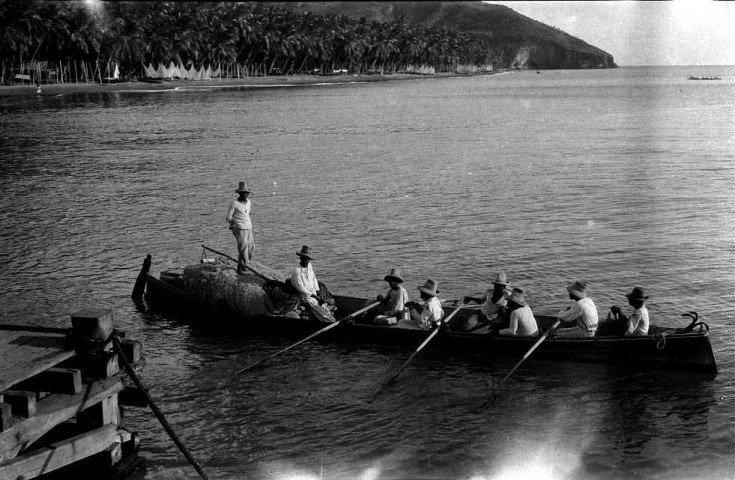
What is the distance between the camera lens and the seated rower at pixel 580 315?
1674cm

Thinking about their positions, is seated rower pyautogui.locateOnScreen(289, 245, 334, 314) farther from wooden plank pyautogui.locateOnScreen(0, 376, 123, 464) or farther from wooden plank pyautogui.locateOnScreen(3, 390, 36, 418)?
wooden plank pyautogui.locateOnScreen(3, 390, 36, 418)

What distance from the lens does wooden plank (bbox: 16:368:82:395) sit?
11086 mm

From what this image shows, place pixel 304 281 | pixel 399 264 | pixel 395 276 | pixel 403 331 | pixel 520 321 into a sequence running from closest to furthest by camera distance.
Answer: pixel 520 321, pixel 395 276, pixel 403 331, pixel 304 281, pixel 399 264

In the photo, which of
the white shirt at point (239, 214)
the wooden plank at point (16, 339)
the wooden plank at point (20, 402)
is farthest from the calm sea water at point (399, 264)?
the white shirt at point (239, 214)

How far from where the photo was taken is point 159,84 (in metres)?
141

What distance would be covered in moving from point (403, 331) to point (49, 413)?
28.8ft

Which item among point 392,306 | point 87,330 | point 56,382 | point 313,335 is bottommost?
point 313,335

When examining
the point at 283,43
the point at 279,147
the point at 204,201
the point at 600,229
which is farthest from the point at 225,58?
the point at 600,229

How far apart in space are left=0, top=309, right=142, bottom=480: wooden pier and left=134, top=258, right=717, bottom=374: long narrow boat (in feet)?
22.0

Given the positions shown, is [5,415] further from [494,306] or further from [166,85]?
[166,85]

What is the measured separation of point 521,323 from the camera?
17.3 meters

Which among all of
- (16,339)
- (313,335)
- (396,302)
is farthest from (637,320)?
(16,339)

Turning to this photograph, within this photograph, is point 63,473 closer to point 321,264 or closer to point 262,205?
point 321,264

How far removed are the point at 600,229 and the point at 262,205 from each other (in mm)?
15350
